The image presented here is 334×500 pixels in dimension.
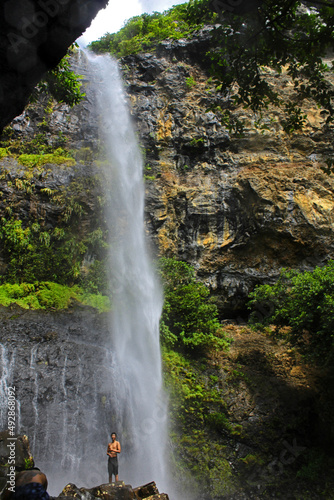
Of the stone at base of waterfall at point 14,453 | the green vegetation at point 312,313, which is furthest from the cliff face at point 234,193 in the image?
the stone at base of waterfall at point 14,453

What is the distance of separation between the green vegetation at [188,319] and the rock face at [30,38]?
8.69 metres

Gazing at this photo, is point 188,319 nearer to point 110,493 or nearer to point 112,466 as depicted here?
point 112,466

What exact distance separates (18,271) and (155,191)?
6.33 meters

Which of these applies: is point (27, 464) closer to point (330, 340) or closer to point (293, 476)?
point (293, 476)

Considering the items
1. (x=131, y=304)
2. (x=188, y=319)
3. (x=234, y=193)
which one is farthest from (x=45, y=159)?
(x=188, y=319)

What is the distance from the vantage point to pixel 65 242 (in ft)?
40.4

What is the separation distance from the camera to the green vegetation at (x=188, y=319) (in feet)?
34.9

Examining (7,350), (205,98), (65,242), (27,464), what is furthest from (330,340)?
(205,98)

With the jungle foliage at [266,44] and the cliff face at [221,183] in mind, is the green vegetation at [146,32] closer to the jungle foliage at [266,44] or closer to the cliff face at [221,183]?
the cliff face at [221,183]

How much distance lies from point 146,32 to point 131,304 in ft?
54.8

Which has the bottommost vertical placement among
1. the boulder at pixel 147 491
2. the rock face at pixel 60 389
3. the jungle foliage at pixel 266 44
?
the boulder at pixel 147 491

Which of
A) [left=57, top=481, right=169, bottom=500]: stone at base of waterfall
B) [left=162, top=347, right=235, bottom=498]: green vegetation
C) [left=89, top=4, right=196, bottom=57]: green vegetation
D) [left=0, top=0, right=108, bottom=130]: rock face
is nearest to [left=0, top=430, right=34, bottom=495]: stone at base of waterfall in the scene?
[left=57, top=481, right=169, bottom=500]: stone at base of waterfall

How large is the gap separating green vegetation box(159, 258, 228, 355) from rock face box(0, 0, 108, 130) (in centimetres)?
869

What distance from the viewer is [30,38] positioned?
9.46 ft
